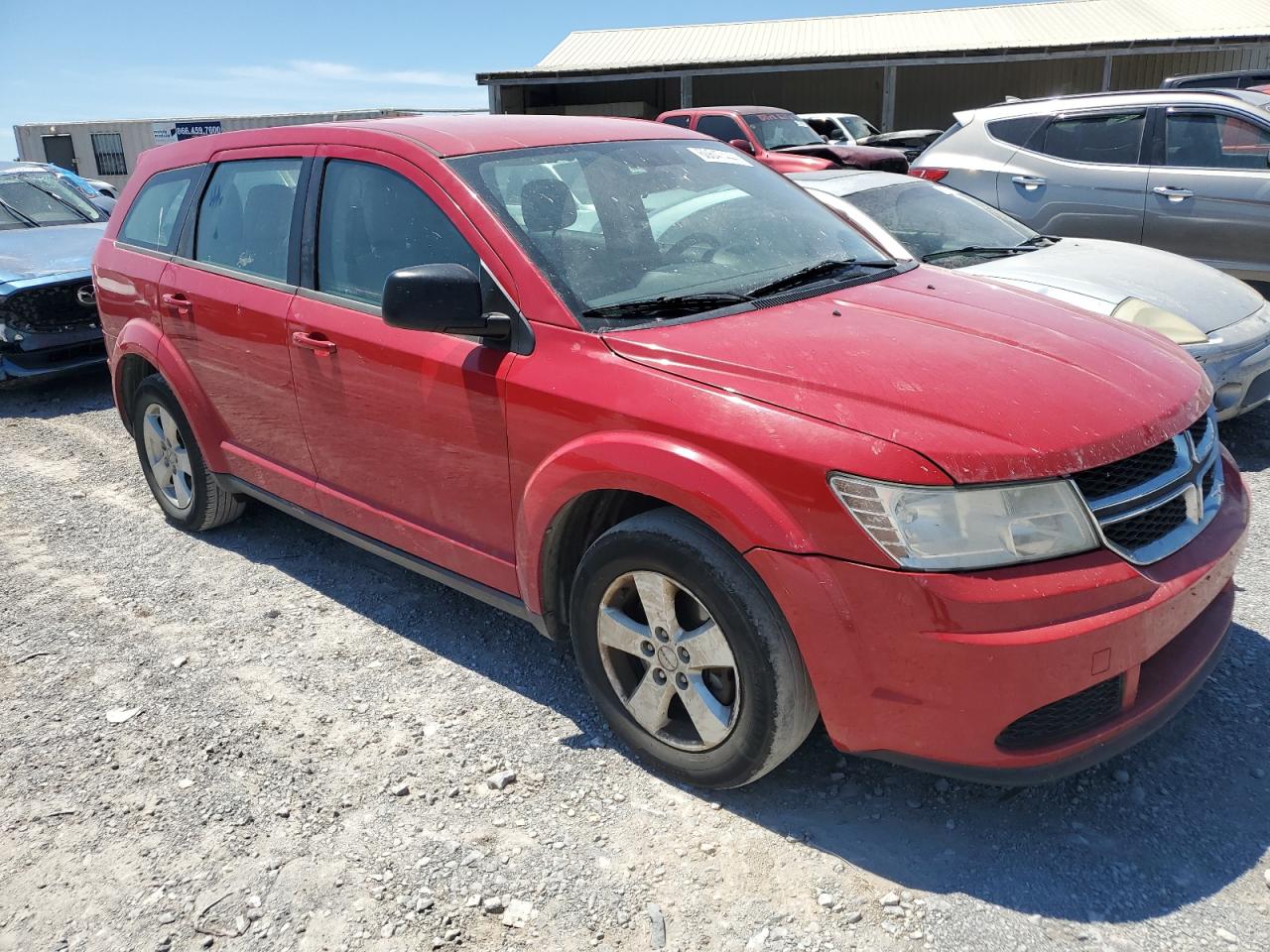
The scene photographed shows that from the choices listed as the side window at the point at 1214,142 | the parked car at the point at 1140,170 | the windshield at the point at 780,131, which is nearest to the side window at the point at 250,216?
the parked car at the point at 1140,170

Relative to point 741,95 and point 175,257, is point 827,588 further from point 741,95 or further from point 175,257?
point 741,95

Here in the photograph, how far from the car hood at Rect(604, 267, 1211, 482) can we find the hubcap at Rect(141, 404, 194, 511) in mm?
2856

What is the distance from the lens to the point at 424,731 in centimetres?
318

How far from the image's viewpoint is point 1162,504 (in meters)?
2.47

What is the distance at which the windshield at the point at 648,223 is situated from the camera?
3.02 meters

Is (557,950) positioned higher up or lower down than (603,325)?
lower down

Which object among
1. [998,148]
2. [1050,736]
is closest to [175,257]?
[1050,736]

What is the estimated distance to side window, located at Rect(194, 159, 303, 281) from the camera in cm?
380

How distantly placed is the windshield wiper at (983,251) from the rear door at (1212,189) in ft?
6.18

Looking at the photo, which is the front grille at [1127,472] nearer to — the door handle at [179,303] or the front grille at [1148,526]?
the front grille at [1148,526]

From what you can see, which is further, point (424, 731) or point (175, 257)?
point (175, 257)

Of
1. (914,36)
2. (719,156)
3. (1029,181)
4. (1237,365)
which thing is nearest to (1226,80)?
(1029,181)

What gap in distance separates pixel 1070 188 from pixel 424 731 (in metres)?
6.39

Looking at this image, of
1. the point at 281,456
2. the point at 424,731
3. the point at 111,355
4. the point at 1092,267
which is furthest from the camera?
the point at 1092,267
